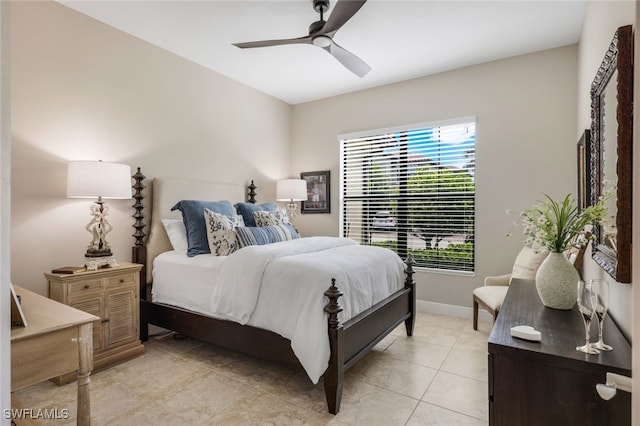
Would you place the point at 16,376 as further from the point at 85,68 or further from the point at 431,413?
the point at 85,68

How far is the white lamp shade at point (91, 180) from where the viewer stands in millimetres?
2480

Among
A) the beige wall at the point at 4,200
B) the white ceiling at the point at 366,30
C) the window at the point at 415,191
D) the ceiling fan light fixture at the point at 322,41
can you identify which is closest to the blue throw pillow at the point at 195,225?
the white ceiling at the point at 366,30

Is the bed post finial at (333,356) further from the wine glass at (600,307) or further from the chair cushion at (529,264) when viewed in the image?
the chair cushion at (529,264)

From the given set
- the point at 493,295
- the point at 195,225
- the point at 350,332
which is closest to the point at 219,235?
the point at 195,225

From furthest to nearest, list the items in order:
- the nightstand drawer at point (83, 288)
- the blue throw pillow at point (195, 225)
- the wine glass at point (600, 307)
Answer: the blue throw pillow at point (195, 225) < the nightstand drawer at point (83, 288) < the wine glass at point (600, 307)

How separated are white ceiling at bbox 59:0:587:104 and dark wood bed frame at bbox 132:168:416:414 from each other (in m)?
1.38

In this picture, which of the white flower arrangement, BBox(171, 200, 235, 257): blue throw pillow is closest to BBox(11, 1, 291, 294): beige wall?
BBox(171, 200, 235, 257): blue throw pillow

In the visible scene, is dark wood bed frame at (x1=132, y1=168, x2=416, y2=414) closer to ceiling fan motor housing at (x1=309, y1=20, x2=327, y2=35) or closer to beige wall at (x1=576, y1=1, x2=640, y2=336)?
beige wall at (x1=576, y1=1, x2=640, y2=336)

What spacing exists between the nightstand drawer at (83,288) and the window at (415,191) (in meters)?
3.04

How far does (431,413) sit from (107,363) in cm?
237

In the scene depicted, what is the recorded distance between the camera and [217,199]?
3.93 meters

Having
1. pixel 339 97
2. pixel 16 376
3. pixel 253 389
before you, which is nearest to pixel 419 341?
pixel 253 389

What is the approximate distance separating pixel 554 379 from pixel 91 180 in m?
2.95

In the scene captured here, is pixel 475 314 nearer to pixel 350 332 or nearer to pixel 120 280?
pixel 350 332
